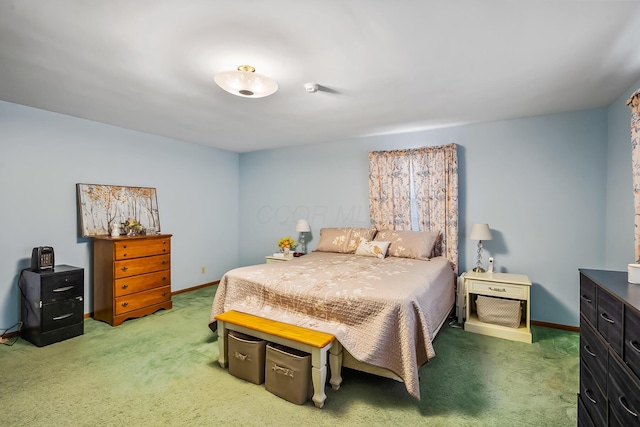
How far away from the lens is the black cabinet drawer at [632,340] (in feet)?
3.90

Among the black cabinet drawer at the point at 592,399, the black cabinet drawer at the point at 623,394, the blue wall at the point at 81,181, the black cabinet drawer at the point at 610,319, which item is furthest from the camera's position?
the blue wall at the point at 81,181

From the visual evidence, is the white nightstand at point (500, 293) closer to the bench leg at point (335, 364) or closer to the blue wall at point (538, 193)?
the blue wall at point (538, 193)

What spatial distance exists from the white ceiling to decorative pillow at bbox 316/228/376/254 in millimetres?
1536

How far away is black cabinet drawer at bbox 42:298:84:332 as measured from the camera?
117 inches

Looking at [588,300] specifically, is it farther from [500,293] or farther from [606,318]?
[500,293]

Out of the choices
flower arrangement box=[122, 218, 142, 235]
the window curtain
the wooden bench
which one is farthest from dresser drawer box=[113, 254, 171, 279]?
the window curtain

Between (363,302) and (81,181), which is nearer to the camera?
(363,302)

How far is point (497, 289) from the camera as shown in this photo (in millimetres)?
3232

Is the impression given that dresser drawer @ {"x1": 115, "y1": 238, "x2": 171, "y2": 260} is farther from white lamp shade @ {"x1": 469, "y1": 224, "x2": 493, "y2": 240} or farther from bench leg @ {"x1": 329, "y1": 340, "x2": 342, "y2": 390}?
white lamp shade @ {"x1": 469, "y1": 224, "x2": 493, "y2": 240}

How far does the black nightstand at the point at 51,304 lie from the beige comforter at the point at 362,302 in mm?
1560

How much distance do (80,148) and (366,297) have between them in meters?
3.75

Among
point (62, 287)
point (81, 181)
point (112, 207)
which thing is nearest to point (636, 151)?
point (62, 287)

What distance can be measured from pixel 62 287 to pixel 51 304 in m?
0.17

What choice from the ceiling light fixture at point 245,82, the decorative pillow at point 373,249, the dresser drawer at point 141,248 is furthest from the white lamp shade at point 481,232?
the dresser drawer at point 141,248
